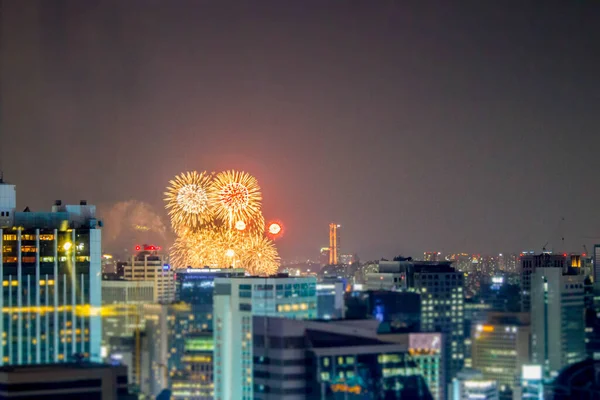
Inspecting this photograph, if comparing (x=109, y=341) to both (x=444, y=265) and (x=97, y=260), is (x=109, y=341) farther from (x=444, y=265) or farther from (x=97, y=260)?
(x=444, y=265)

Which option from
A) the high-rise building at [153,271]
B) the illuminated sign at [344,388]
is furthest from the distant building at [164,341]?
the illuminated sign at [344,388]

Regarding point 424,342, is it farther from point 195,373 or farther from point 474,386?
point 195,373

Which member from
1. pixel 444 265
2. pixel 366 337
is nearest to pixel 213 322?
pixel 366 337

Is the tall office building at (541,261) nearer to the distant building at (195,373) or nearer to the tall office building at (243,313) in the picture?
the tall office building at (243,313)

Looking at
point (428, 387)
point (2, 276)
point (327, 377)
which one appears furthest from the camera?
point (2, 276)

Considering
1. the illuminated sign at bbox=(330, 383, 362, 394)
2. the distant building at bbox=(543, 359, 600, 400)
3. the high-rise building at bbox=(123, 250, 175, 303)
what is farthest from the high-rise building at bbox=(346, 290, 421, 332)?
the high-rise building at bbox=(123, 250, 175, 303)
